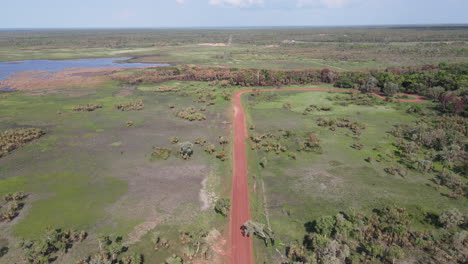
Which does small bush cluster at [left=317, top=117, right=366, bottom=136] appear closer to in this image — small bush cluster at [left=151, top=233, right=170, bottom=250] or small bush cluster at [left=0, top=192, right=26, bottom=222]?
small bush cluster at [left=151, top=233, right=170, bottom=250]

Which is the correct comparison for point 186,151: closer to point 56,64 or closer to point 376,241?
point 376,241

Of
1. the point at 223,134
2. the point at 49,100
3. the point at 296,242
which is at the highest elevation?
the point at 49,100

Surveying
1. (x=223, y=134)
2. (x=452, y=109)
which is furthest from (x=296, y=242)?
(x=452, y=109)

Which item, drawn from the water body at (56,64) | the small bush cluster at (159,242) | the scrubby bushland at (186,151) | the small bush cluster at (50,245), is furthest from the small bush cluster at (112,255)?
the water body at (56,64)

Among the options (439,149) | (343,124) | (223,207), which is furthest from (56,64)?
(439,149)

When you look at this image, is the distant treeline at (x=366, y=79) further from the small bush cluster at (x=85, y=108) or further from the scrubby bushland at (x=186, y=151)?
the scrubby bushland at (x=186, y=151)

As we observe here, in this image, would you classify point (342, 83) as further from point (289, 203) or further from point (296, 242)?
point (296, 242)
